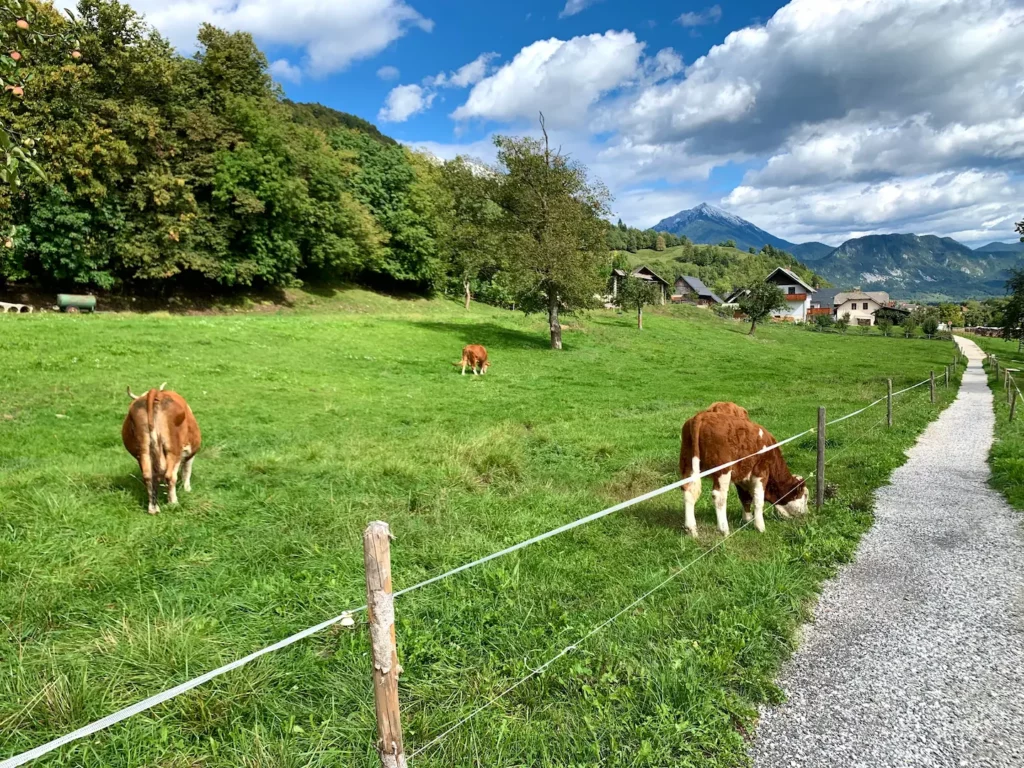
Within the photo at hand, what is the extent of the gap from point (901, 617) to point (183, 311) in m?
43.2

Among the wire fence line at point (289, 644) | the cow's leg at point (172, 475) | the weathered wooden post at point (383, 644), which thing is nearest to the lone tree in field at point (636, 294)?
the wire fence line at point (289, 644)

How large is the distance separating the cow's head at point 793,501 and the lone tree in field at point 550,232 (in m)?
24.7

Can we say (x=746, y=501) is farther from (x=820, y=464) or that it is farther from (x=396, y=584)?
(x=396, y=584)

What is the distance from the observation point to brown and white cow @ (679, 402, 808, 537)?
720 cm

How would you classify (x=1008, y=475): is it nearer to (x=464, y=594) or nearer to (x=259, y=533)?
(x=464, y=594)

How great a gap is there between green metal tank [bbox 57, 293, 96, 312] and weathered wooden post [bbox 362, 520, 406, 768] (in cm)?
3729

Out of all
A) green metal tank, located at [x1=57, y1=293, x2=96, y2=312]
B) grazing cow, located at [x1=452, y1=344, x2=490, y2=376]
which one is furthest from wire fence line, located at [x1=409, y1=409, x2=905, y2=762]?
green metal tank, located at [x1=57, y1=293, x2=96, y2=312]

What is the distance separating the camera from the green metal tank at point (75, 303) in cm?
3100

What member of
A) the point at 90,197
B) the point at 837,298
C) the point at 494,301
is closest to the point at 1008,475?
the point at 90,197

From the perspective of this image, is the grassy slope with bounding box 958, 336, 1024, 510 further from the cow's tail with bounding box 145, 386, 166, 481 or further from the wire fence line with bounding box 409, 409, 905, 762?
the cow's tail with bounding box 145, 386, 166, 481

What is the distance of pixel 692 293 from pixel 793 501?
103 metres

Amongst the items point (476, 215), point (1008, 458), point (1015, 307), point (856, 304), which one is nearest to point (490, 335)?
point (476, 215)

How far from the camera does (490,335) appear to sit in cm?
3584

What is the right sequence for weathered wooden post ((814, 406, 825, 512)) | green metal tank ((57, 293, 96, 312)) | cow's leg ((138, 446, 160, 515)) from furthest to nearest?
1. green metal tank ((57, 293, 96, 312))
2. weathered wooden post ((814, 406, 825, 512))
3. cow's leg ((138, 446, 160, 515))
